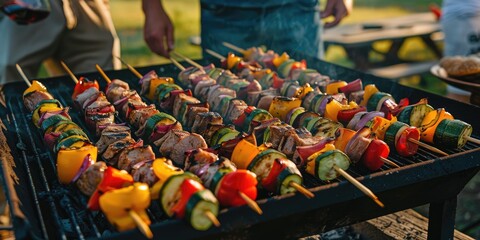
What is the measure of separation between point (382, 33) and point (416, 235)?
247 inches

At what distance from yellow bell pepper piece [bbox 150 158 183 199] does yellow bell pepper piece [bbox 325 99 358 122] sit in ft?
3.71

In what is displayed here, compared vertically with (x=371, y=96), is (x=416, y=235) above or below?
below

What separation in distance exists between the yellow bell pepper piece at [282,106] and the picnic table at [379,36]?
5477 millimetres

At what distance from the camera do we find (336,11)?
4.89 meters

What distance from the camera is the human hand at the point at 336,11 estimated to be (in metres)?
4.82

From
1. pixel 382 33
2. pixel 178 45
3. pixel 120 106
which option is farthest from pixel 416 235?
pixel 178 45

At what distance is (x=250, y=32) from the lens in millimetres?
4637

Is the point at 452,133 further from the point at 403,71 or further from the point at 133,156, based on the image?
the point at 403,71

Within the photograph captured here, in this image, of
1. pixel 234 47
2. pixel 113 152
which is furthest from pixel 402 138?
pixel 234 47

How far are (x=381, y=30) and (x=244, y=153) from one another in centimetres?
753

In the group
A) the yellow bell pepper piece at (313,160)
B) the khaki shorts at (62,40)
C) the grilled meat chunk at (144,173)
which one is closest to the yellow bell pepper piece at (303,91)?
the yellow bell pepper piece at (313,160)

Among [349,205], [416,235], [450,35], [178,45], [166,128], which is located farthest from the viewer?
[178,45]

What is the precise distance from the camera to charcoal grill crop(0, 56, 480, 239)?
2.05 m

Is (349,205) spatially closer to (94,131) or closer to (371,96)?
(371,96)
